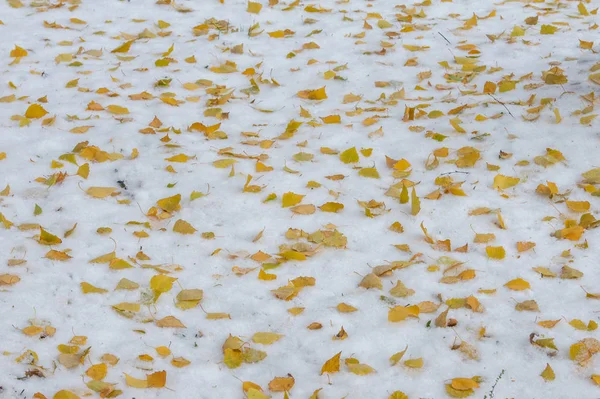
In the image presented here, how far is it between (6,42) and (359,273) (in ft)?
11.4

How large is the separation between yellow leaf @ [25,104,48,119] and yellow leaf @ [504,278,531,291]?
9.20 ft

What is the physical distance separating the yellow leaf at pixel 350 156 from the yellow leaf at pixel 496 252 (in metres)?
0.95

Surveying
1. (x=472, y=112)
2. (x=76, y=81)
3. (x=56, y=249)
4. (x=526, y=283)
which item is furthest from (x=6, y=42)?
(x=526, y=283)

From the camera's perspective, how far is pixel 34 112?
385 centimetres

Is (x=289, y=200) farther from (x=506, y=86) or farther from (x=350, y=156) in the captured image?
(x=506, y=86)

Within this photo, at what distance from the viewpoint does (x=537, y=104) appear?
388cm

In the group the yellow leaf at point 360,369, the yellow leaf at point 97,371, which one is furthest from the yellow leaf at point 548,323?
the yellow leaf at point 97,371

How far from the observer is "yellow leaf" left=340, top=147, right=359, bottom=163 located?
137 inches

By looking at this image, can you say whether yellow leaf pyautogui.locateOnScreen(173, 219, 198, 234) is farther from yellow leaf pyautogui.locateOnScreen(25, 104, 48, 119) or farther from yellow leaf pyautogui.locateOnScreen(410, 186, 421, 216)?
yellow leaf pyautogui.locateOnScreen(25, 104, 48, 119)

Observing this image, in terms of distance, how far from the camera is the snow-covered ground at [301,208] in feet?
7.61

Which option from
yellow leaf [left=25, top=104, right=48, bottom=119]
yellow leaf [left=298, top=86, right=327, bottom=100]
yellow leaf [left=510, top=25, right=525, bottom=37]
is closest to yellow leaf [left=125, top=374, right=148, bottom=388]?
yellow leaf [left=25, top=104, right=48, bottom=119]

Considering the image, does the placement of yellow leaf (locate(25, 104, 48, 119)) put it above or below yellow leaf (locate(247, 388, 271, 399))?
above

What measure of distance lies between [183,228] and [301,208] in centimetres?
57

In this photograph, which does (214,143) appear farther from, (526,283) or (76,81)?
(526,283)
